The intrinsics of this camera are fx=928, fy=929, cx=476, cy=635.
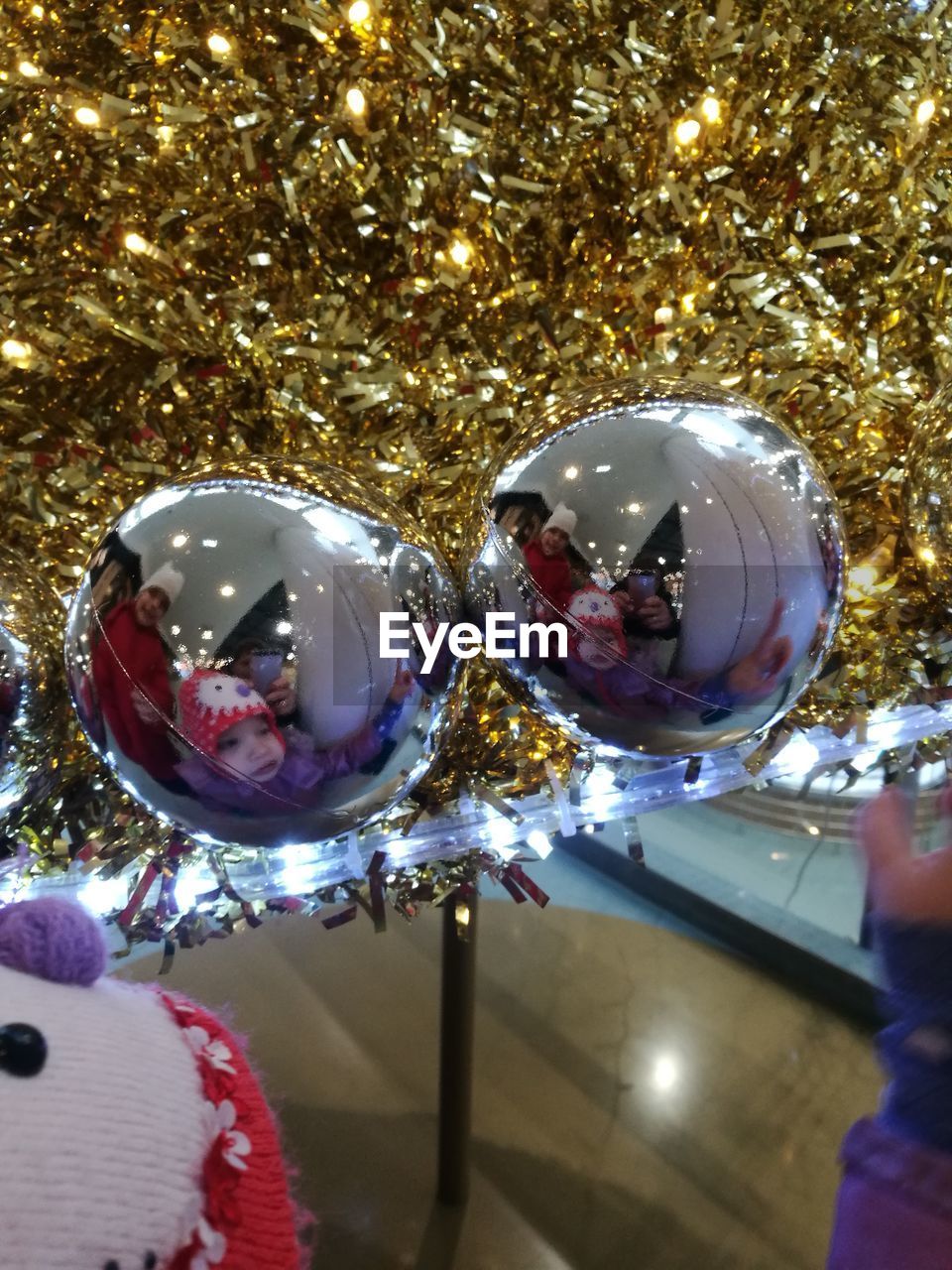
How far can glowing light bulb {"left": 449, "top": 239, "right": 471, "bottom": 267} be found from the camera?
1.64ft

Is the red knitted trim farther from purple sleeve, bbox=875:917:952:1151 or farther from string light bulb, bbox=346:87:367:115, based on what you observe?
string light bulb, bbox=346:87:367:115

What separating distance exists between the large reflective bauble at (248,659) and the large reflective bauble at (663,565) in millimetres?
54

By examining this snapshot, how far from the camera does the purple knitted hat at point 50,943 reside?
30cm

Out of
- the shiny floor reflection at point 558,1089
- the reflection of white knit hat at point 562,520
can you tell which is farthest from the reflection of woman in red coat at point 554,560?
the shiny floor reflection at point 558,1089

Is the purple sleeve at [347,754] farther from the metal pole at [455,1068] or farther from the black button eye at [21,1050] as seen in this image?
the metal pole at [455,1068]

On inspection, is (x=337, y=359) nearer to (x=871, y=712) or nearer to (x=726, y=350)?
(x=726, y=350)

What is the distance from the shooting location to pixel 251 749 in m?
0.33

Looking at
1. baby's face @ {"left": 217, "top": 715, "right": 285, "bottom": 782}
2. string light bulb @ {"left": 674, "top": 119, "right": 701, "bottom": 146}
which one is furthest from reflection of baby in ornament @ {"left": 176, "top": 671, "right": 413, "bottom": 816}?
string light bulb @ {"left": 674, "top": 119, "right": 701, "bottom": 146}

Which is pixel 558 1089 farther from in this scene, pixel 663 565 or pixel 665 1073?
pixel 663 565

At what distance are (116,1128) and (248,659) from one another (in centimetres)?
15

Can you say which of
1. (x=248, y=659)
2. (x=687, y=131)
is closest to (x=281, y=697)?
(x=248, y=659)

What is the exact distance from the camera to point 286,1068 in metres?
0.78

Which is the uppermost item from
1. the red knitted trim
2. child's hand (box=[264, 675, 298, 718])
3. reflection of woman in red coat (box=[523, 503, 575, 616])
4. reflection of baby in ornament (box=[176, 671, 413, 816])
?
reflection of woman in red coat (box=[523, 503, 575, 616])

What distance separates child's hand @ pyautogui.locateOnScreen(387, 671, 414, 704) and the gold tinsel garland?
0.45 ft
